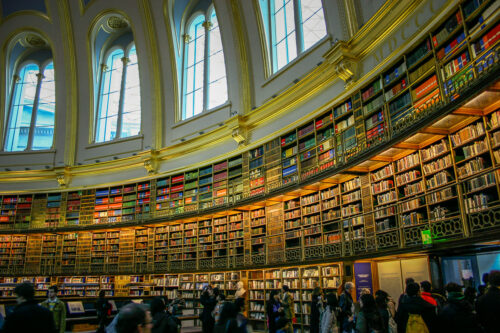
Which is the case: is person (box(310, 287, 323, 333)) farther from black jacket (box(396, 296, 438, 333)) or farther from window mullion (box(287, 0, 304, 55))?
window mullion (box(287, 0, 304, 55))


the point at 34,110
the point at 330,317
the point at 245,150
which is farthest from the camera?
the point at 34,110

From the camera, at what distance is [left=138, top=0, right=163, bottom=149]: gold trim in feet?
49.0

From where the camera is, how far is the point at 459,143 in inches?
239

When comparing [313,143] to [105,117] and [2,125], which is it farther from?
[2,125]

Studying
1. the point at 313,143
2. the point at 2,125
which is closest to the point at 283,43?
the point at 313,143

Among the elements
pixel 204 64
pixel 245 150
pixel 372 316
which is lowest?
pixel 372 316

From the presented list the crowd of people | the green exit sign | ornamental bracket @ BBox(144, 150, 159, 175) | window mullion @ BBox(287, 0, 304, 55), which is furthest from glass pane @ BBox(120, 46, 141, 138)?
→ the crowd of people

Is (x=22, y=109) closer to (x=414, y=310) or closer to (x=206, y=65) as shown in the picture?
(x=206, y=65)

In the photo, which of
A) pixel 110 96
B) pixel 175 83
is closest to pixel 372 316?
pixel 175 83

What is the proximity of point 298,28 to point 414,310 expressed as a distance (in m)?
9.23

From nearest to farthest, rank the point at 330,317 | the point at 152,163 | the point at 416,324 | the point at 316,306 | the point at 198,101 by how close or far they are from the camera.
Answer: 1. the point at 416,324
2. the point at 330,317
3. the point at 316,306
4. the point at 152,163
5. the point at 198,101

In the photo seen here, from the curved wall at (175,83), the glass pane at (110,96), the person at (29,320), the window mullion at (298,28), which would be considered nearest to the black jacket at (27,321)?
the person at (29,320)

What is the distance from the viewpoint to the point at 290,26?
38.1ft

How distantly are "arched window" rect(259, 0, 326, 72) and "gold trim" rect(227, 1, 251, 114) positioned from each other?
A: 81cm
